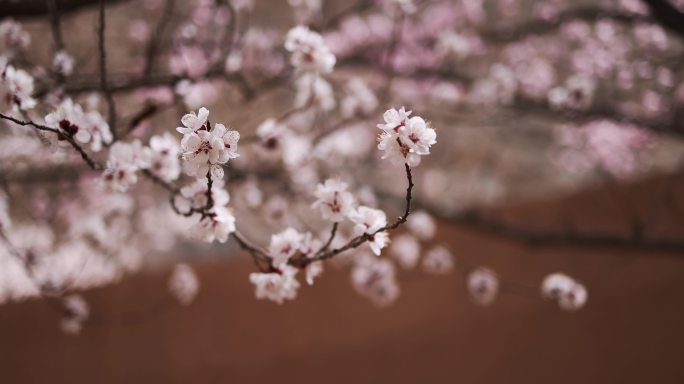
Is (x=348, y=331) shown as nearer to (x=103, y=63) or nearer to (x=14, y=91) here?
(x=103, y=63)

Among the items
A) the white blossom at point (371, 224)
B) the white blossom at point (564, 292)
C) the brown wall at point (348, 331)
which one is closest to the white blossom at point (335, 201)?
the white blossom at point (371, 224)

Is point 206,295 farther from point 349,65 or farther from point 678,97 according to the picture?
point 678,97

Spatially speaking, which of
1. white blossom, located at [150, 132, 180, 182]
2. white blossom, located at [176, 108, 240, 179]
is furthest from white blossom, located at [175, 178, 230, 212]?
white blossom, located at [176, 108, 240, 179]

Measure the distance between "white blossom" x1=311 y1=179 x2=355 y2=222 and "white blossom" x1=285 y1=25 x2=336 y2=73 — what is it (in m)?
0.61

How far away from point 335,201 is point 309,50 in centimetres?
68

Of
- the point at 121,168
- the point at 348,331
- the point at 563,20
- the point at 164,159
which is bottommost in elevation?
the point at 121,168

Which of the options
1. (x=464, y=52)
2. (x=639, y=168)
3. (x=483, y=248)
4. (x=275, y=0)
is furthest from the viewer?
(x=275, y=0)

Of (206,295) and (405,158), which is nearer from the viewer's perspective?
(405,158)

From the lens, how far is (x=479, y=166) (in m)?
6.65

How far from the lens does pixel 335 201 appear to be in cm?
142

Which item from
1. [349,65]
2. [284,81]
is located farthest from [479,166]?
[284,81]

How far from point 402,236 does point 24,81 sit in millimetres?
2618

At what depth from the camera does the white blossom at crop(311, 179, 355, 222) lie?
1.41 m

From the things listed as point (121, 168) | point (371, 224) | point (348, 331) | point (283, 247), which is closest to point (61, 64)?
point (121, 168)
